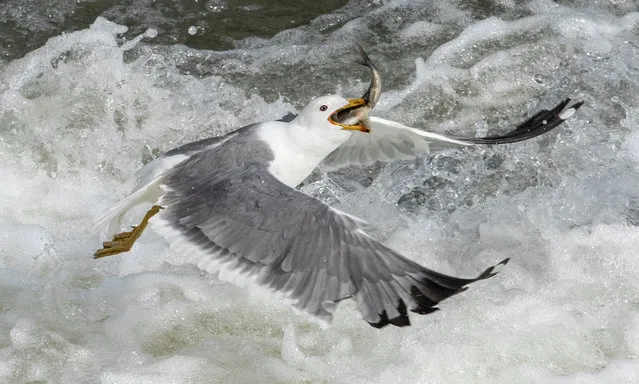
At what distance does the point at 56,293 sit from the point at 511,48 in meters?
2.70

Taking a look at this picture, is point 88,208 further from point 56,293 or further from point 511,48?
point 511,48

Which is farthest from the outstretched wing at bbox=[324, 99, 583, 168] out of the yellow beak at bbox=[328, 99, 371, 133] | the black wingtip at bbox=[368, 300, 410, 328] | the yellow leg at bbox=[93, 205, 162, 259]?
the black wingtip at bbox=[368, 300, 410, 328]

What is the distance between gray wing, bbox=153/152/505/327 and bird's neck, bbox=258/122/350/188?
177 millimetres

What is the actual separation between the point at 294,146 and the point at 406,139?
1.61 ft

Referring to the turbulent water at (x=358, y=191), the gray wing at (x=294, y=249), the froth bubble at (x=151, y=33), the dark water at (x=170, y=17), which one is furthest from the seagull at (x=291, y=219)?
the dark water at (x=170, y=17)

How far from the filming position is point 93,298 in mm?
3830

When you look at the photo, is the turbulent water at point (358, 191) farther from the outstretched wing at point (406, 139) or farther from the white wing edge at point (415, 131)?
the white wing edge at point (415, 131)

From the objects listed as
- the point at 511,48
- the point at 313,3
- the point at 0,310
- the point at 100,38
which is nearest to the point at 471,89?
the point at 511,48

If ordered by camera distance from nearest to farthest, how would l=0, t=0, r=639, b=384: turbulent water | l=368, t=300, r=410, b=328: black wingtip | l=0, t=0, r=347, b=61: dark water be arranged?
1. l=368, t=300, r=410, b=328: black wingtip
2. l=0, t=0, r=639, b=384: turbulent water
3. l=0, t=0, r=347, b=61: dark water

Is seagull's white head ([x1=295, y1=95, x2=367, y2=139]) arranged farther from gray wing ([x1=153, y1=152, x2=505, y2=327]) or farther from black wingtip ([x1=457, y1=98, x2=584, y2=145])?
black wingtip ([x1=457, y1=98, x2=584, y2=145])

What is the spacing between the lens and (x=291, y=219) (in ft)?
10.5

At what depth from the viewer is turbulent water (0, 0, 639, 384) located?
11.4 feet

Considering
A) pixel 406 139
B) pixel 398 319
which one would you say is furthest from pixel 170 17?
pixel 398 319

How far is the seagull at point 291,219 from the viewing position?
120 inches
